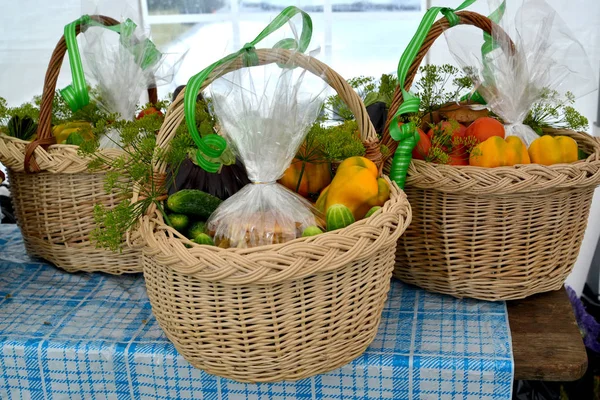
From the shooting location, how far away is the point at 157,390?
2.90 ft

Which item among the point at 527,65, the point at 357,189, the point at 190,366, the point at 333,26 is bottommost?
the point at 190,366

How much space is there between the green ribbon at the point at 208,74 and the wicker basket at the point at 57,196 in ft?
0.80

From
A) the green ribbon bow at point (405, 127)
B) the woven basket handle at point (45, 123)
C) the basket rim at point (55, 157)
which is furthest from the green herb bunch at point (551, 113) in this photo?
the woven basket handle at point (45, 123)

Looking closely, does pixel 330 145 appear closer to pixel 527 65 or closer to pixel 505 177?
pixel 505 177

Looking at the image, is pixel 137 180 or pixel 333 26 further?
pixel 333 26

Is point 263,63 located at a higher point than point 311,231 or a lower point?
higher

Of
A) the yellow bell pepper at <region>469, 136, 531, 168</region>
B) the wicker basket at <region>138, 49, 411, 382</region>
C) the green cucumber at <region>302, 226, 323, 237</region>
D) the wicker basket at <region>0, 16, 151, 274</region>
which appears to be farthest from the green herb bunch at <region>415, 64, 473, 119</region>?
the wicker basket at <region>0, 16, 151, 274</region>

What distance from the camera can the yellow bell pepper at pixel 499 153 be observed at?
2.84ft

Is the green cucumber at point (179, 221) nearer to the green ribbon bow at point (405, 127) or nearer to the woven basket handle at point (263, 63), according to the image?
the woven basket handle at point (263, 63)

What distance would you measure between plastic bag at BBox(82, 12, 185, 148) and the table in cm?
71

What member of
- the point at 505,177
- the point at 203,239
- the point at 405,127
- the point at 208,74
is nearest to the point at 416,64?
the point at 405,127

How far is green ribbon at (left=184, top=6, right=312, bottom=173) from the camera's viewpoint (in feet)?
2.42

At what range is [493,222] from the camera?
89cm

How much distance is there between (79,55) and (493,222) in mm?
706
